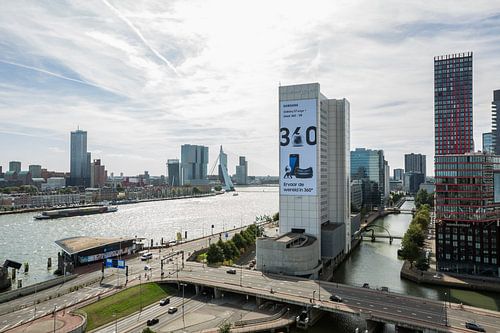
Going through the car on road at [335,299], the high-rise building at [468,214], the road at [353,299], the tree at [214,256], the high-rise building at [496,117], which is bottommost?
the road at [353,299]

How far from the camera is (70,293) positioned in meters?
51.8

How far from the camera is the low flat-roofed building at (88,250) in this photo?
67.6m

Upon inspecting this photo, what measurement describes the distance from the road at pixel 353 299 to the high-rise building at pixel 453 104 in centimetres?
11835

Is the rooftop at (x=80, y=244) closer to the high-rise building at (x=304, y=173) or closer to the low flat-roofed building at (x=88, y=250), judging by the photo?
the low flat-roofed building at (x=88, y=250)

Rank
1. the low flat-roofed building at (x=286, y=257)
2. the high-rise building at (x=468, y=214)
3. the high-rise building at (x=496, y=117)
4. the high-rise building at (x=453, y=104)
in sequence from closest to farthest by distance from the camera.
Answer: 1. the low flat-roofed building at (x=286, y=257)
2. the high-rise building at (x=468, y=214)
3. the high-rise building at (x=453, y=104)
4. the high-rise building at (x=496, y=117)

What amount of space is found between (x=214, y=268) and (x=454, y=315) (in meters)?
35.5

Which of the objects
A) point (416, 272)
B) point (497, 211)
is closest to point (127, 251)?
point (416, 272)

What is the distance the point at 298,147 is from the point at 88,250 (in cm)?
4377

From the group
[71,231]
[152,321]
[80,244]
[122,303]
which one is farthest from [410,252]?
[71,231]

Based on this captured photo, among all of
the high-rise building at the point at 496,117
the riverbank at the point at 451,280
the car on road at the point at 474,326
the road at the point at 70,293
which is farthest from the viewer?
the high-rise building at the point at 496,117

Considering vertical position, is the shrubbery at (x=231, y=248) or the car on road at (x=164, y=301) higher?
the shrubbery at (x=231, y=248)

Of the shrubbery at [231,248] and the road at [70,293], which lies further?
the shrubbery at [231,248]

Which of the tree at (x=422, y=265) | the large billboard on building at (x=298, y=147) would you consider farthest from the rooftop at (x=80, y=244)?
the tree at (x=422, y=265)

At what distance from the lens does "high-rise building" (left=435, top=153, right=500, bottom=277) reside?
62156mm
